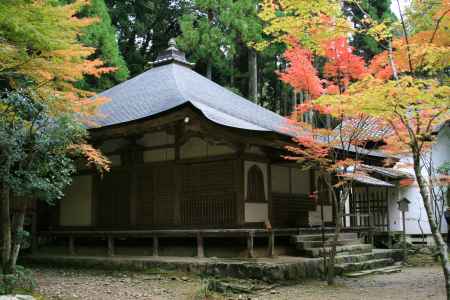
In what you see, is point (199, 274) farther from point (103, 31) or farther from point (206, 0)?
point (206, 0)

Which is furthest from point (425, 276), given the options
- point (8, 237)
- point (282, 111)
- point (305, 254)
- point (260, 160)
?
point (282, 111)

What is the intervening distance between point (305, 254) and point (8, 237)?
6.60 meters

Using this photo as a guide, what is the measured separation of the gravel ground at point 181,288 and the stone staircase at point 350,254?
0.52m

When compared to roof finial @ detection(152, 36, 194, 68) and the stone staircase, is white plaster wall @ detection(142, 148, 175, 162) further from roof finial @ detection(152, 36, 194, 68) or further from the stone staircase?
roof finial @ detection(152, 36, 194, 68)

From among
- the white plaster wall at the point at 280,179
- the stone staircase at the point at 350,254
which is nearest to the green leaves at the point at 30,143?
the stone staircase at the point at 350,254

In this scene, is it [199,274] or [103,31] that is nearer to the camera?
[199,274]

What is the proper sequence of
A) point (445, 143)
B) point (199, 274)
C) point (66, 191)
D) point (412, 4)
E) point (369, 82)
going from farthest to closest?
point (445, 143) → point (66, 191) → point (199, 274) → point (412, 4) → point (369, 82)

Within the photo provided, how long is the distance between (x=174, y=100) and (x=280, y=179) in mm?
3500

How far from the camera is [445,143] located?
2316cm

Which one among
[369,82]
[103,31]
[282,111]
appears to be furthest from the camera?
[282,111]

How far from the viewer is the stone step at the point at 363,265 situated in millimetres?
11594

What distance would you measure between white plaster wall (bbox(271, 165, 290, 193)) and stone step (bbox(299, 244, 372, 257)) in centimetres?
194

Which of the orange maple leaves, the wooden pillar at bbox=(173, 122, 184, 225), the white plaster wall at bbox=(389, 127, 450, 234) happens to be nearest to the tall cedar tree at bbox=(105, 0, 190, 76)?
the white plaster wall at bbox=(389, 127, 450, 234)

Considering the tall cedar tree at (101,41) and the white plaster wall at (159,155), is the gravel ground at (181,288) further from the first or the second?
the tall cedar tree at (101,41)
